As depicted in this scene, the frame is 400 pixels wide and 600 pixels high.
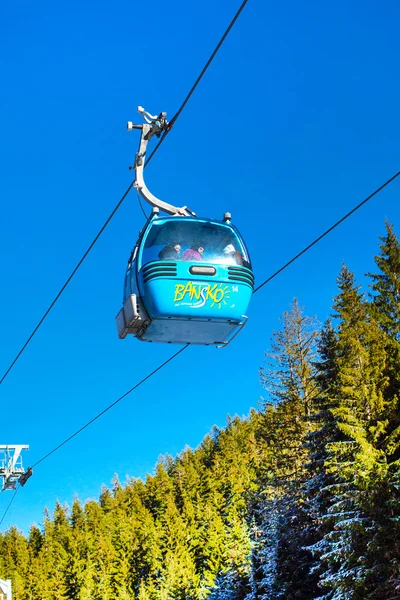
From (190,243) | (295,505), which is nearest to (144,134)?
(190,243)

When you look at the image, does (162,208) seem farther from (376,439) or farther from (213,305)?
(376,439)

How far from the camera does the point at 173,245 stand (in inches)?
373

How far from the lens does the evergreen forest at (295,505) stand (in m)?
24.2

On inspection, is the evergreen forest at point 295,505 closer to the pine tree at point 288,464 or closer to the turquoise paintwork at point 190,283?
the pine tree at point 288,464

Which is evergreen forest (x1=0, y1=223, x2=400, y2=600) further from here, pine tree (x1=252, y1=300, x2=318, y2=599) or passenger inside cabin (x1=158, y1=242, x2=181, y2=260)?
passenger inside cabin (x1=158, y1=242, x2=181, y2=260)

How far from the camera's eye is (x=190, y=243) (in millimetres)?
9578

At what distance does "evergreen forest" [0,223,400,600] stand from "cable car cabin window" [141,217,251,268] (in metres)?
15.8

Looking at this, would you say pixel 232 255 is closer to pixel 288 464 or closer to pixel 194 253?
pixel 194 253

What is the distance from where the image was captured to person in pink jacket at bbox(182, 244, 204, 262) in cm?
946

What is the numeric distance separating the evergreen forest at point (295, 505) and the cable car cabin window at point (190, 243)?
15.8 meters

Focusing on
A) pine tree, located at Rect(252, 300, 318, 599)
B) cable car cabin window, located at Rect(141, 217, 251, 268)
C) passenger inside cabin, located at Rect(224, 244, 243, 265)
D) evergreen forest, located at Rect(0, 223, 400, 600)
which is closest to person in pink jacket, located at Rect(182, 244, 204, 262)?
cable car cabin window, located at Rect(141, 217, 251, 268)

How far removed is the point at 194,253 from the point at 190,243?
15 centimetres

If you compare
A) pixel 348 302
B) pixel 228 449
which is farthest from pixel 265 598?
pixel 228 449

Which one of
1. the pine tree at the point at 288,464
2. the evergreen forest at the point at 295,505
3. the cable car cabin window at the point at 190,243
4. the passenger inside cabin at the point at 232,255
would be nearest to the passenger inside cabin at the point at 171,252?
the cable car cabin window at the point at 190,243
